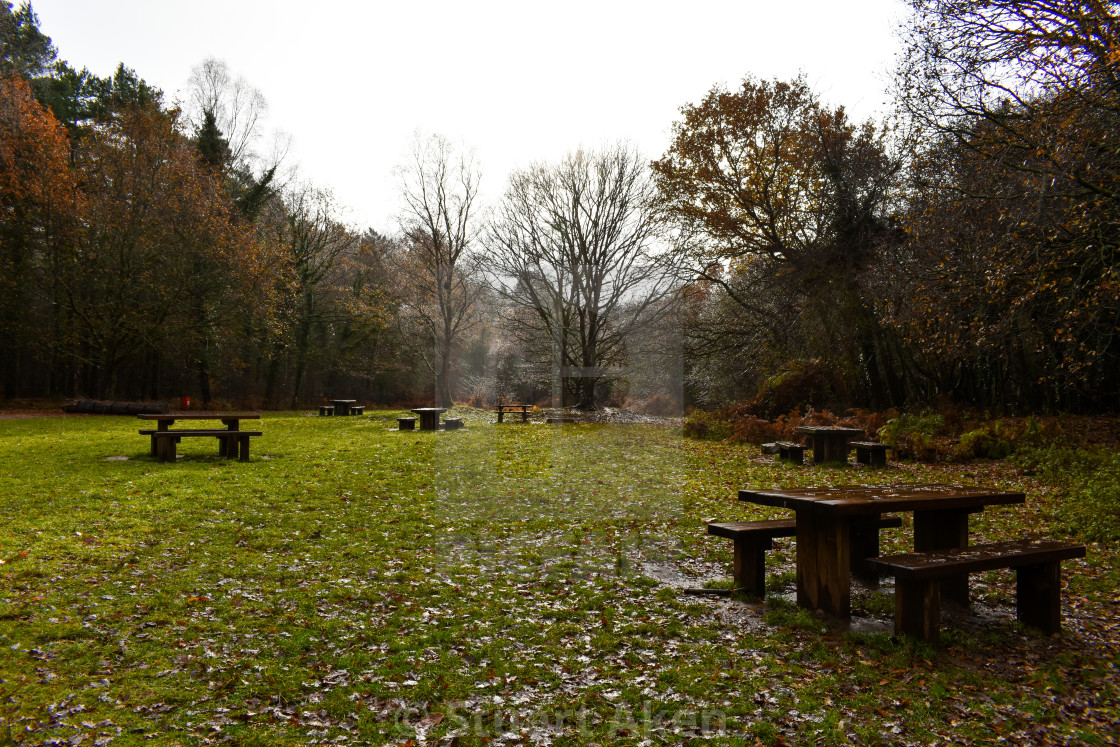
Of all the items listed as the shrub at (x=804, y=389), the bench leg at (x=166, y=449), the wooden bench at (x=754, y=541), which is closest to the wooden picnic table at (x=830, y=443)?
the shrub at (x=804, y=389)

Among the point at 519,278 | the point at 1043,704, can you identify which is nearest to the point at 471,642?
the point at 1043,704

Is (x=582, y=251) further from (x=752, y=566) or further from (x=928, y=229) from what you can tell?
(x=752, y=566)

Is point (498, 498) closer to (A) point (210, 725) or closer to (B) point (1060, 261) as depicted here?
(A) point (210, 725)

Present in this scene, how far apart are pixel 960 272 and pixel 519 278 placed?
18308 mm

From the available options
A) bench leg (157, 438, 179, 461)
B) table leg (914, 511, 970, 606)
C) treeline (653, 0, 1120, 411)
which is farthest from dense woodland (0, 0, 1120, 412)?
bench leg (157, 438, 179, 461)

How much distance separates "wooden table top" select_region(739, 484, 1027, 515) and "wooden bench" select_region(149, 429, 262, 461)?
30.8 feet

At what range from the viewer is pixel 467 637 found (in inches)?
157

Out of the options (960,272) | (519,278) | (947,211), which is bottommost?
(960,272)

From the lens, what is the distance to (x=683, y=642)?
396 centimetres

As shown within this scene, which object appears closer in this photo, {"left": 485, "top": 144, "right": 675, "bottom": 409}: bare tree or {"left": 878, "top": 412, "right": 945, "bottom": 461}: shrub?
{"left": 878, "top": 412, "right": 945, "bottom": 461}: shrub

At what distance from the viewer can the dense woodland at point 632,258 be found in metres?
8.48

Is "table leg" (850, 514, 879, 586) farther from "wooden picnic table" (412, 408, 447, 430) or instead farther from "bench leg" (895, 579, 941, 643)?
"wooden picnic table" (412, 408, 447, 430)

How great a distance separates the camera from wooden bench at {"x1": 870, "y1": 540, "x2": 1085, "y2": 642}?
12.3 ft

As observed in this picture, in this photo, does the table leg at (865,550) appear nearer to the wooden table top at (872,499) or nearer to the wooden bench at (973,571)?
the wooden table top at (872,499)
